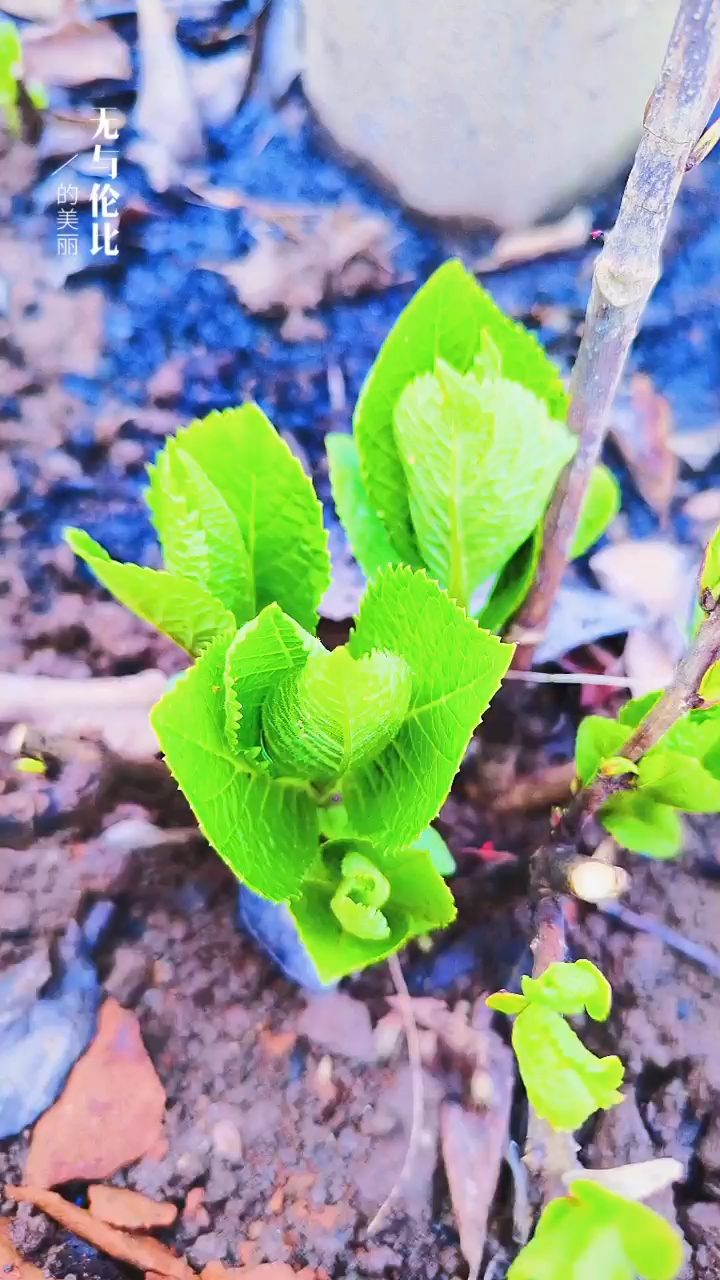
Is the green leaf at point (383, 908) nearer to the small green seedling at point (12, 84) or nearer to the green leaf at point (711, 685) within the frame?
the green leaf at point (711, 685)

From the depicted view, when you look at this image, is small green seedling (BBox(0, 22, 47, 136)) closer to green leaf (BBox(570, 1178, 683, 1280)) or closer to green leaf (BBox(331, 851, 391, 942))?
green leaf (BBox(331, 851, 391, 942))

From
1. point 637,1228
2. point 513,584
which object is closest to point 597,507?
point 513,584

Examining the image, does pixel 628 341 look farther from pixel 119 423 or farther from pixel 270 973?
pixel 119 423

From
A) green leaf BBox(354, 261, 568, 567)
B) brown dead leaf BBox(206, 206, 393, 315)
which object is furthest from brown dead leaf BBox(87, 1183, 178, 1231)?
brown dead leaf BBox(206, 206, 393, 315)

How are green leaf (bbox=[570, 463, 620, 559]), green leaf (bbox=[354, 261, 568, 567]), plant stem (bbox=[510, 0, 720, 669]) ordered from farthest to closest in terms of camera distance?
green leaf (bbox=[570, 463, 620, 559]), green leaf (bbox=[354, 261, 568, 567]), plant stem (bbox=[510, 0, 720, 669])

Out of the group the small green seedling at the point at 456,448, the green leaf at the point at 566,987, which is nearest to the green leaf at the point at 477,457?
the small green seedling at the point at 456,448

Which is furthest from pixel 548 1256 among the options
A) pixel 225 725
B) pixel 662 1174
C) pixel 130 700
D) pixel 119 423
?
pixel 119 423

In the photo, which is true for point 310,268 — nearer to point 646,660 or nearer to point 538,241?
point 538,241
